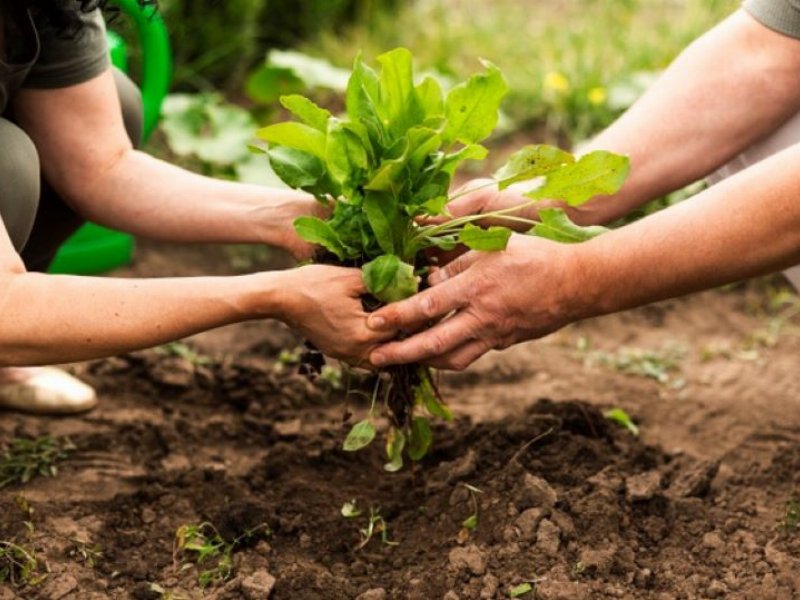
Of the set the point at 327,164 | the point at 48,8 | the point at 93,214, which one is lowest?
the point at 93,214

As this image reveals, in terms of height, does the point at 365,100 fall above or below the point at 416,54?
above

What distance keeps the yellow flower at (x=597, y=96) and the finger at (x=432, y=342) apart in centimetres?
211

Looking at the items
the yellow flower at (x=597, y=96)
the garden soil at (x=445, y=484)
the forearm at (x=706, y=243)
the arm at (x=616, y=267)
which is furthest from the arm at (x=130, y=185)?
the yellow flower at (x=597, y=96)

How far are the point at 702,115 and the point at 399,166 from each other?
2.91 ft

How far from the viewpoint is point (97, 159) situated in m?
2.48

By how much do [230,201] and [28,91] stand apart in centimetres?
45

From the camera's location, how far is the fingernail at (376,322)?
2.12m

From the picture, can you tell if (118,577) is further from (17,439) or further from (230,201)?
(230,201)

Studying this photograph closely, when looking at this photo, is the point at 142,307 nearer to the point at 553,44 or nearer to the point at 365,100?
the point at 365,100

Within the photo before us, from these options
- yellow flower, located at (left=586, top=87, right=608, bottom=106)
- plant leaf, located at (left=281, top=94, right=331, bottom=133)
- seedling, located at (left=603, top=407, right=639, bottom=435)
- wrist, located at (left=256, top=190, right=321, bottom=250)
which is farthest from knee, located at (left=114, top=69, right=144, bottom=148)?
yellow flower, located at (left=586, top=87, right=608, bottom=106)

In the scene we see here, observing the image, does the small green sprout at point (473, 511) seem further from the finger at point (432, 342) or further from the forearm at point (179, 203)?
the forearm at point (179, 203)

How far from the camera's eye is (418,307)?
7.02 feet

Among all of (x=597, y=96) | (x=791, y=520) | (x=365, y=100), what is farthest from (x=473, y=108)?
(x=597, y=96)

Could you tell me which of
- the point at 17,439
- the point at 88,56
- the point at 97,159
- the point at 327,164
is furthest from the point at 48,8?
the point at 17,439
